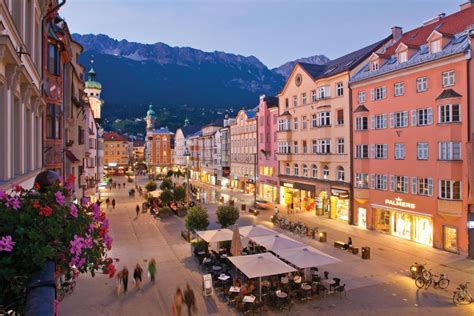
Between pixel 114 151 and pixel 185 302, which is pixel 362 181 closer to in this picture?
pixel 185 302

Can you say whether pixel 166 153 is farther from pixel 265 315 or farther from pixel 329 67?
pixel 265 315

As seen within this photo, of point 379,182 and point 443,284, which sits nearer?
point 443,284

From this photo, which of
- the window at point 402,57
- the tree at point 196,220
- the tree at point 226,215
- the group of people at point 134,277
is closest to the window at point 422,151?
the window at point 402,57

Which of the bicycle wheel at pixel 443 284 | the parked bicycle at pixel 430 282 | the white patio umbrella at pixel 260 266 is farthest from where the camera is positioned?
the bicycle wheel at pixel 443 284

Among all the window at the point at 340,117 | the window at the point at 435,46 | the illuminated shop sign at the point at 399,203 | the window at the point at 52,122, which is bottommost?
the illuminated shop sign at the point at 399,203

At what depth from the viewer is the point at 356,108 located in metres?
35.2

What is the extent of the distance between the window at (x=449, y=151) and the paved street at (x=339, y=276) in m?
6.89

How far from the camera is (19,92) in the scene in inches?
358

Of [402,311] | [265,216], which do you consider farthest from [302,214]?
[402,311]

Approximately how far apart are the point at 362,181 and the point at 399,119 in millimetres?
7118

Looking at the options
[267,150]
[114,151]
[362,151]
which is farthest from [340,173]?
[114,151]

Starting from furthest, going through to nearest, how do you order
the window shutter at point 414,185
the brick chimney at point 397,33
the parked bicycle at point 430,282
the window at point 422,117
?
the brick chimney at point 397,33
the window shutter at point 414,185
the window at point 422,117
the parked bicycle at point 430,282

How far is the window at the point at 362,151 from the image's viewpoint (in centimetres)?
3453

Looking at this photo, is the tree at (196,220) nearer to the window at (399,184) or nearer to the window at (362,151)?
the window at (399,184)
